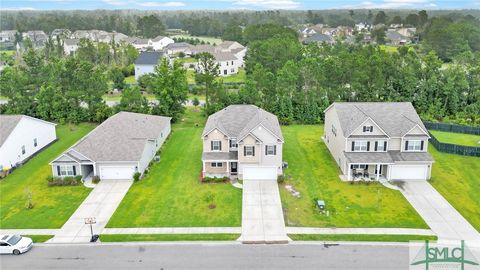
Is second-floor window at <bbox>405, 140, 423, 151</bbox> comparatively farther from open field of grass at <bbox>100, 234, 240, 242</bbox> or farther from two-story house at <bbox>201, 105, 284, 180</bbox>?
open field of grass at <bbox>100, 234, 240, 242</bbox>

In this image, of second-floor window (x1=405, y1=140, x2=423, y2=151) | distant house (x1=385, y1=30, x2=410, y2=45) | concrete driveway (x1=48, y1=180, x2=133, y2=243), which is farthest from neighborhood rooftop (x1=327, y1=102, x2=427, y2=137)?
distant house (x1=385, y1=30, x2=410, y2=45)

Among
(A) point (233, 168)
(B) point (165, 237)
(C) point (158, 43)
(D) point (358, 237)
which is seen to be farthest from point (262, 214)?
(C) point (158, 43)

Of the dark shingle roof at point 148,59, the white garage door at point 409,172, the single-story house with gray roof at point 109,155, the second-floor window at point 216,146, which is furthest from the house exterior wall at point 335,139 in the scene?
the dark shingle roof at point 148,59

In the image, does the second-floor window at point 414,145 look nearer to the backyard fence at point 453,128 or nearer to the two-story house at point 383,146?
the two-story house at point 383,146

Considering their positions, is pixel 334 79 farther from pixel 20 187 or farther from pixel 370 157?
pixel 20 187

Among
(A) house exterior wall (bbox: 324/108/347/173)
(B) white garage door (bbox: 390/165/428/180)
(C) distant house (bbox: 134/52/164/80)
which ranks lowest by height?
(B) white garage door (bbox: 390/165/428/180)
